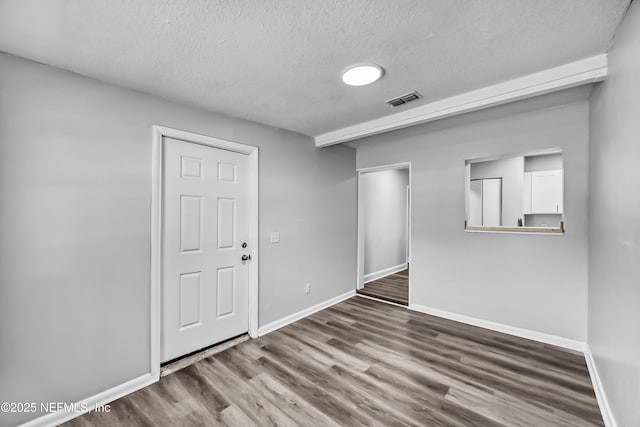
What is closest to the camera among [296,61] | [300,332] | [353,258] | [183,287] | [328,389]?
[296,61]

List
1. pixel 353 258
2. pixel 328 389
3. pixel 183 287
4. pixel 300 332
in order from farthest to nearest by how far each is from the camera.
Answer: pixel 353 258 < pixel 300 332 < pixel 183 287 < pixel 328 389

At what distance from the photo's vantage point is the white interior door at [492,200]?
4500mm

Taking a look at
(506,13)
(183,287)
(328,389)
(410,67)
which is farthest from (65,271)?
(506,13)

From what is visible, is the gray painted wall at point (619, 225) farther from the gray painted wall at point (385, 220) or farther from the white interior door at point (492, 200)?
the gray painted wall at point (385, 220)

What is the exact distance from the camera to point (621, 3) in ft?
4.27

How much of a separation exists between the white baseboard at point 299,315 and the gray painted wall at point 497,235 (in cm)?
104

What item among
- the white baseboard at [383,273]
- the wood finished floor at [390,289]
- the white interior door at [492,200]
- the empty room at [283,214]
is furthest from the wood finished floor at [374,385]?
the white interior door at [492,200]

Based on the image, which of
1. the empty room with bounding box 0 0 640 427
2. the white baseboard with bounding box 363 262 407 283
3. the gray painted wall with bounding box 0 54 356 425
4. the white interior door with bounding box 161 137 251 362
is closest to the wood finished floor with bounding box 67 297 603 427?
the empty room with bounding box 0 0 640 427

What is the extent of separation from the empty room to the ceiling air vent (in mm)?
35

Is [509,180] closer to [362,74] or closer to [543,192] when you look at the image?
[543,192]

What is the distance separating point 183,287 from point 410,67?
2.60m

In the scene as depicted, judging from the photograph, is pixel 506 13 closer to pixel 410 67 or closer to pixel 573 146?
pixel 410 67

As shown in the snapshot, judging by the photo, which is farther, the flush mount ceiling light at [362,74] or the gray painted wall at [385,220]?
the gray painted wall at [385,220]

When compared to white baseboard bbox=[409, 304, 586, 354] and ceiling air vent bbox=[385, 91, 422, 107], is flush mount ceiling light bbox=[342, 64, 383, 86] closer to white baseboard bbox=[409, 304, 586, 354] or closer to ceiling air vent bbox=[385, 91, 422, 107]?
ceiling air vent bbox=[385, 91, 422, 107]
